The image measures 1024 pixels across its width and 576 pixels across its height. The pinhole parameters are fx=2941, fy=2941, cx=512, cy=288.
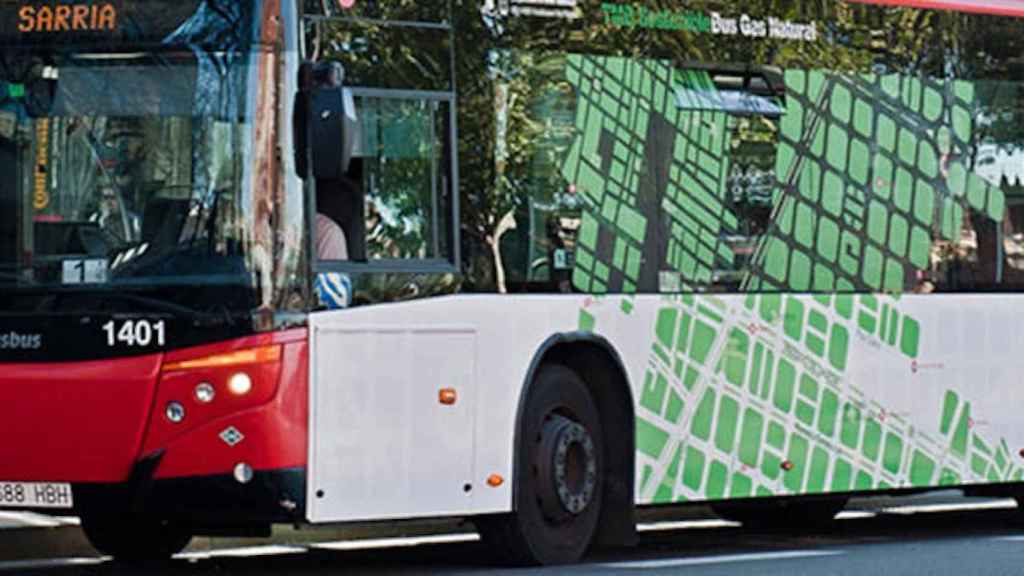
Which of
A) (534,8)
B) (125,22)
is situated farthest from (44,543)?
(534,8)

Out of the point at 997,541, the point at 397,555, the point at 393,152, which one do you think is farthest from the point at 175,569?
the point at 997,541

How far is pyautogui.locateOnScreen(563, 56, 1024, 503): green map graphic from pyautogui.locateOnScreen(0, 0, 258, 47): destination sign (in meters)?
2.38

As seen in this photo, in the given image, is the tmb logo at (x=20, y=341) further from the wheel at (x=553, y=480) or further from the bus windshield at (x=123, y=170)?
the wheel at (x=553, y=480)

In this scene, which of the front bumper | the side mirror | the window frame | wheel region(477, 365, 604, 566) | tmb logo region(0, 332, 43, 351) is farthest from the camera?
wheel region(477, 365, 604, 566)

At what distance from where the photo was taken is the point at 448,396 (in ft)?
45.8

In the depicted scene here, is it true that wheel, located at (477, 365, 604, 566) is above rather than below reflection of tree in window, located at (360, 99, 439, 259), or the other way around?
below

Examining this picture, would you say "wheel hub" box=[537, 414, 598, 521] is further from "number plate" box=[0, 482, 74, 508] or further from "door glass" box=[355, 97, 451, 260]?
"number plate" box=[0, 482, 74, 508]

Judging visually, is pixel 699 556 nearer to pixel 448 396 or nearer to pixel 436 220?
pixel 448 396

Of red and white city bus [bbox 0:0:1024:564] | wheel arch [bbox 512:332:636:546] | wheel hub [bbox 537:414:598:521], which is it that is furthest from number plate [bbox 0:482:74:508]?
wheel arch [bbox 512:332:636:546]

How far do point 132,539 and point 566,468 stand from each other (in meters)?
2.33

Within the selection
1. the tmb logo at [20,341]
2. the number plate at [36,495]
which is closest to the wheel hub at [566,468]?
the number plate at [36,495]

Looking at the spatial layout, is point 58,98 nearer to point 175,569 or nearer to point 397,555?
point 175,569

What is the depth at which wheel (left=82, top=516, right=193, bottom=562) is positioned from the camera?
50.2 ft

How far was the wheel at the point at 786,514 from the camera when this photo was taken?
19.2m
